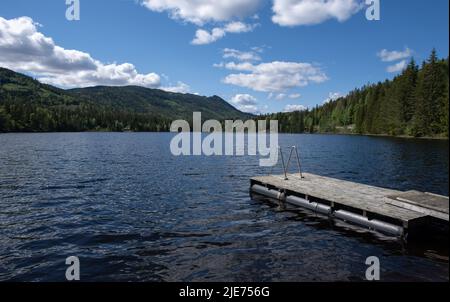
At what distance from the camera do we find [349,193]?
76.9 ft

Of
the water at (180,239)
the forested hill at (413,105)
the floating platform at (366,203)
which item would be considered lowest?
the water at (180,239)

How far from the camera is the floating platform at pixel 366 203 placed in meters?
17.3

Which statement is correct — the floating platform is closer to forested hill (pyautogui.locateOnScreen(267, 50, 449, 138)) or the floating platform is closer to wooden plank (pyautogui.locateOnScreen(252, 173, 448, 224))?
wooden plank (pyautogui.locateOnScreen(252, 173, 448, 224))

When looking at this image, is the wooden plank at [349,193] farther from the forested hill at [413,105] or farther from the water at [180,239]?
the forested hill at [413,105]

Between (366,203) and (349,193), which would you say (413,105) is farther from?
(366,203)

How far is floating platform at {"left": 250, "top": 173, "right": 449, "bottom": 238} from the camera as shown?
1730cm

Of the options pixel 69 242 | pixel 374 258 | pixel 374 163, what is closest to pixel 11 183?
pixel 69 242

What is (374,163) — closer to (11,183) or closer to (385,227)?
(385,227)

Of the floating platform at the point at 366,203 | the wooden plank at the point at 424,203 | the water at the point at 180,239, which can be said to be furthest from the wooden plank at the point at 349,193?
the water at the point at 180,239

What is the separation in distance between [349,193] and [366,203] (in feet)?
9.88
